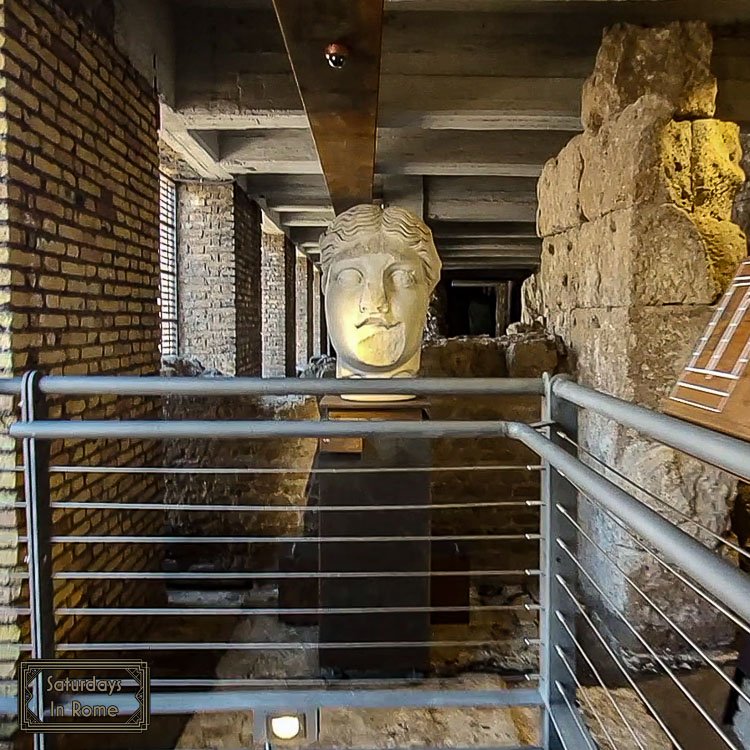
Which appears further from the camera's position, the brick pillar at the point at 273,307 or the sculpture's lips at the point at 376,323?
the brick pillar at the point at 273,307

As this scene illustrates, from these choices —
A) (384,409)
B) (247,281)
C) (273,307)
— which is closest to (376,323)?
(384,409)

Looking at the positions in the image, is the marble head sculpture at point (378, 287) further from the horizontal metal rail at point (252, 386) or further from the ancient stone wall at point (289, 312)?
the ancient stone wall at point (289, 312)

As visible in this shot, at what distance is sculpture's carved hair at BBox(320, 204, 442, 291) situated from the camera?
125 inches

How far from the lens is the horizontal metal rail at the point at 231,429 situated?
4.93ft

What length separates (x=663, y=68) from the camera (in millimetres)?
3354

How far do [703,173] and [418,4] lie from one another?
1.73 m

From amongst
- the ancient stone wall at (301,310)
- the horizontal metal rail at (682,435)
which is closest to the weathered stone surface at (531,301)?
the horizontal metal rail at (682,435)

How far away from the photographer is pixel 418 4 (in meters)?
3.79

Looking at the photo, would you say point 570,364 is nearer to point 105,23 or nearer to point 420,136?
point 420,136

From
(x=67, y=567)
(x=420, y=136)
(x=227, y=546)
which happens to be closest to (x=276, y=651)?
(x=67, y=567)

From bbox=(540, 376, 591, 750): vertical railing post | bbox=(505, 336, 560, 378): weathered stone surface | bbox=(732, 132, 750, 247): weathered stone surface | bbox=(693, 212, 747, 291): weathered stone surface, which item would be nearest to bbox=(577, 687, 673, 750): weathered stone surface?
bbox=(540, 376, 591, 750): vertical railing post

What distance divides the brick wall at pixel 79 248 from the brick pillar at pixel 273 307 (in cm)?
544

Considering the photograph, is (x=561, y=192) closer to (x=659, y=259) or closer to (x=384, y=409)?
(x=659, y=259)

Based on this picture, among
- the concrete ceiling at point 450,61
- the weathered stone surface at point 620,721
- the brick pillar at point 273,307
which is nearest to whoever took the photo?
the weathered stone surface at point 620,721
